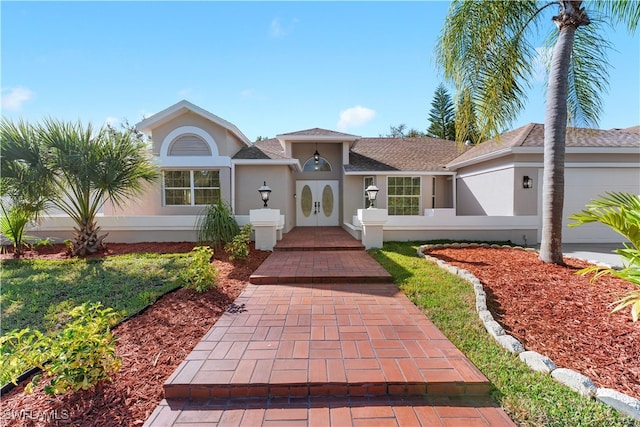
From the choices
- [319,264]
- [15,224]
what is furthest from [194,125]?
[319,264]

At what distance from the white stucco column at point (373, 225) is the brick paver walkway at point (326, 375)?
4765 mm

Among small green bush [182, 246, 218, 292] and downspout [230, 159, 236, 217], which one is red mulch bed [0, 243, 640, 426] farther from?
downspout [230, 159, 236, 217]

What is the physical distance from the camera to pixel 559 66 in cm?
695

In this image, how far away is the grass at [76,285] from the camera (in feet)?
16.7

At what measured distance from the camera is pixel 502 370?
127 inches

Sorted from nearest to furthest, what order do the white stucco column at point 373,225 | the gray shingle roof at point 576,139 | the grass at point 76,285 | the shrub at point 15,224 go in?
the grass at point 76,285 < the shrub at point 15,224 < the white stucco column at point 373,225 < the gray shingle roof at point 576,139

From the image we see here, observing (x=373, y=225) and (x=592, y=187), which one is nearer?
(x=373, y=225)

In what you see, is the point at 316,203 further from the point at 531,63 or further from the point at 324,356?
the point at 324,356

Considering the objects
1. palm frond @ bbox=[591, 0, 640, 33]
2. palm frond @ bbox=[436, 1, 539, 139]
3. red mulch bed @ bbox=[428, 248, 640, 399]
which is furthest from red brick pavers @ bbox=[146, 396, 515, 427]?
palm frond @ bbox=[591, 0, 640, 33]

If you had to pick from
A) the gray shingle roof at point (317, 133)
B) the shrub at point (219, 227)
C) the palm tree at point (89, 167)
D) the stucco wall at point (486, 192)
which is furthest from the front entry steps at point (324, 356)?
the gray shingle roof at point (317, 133)

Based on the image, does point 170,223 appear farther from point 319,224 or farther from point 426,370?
point 426,370

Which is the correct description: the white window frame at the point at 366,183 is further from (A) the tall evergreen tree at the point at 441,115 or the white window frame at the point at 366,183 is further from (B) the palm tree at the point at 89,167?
A: (A) the tall evergreen tree at the point at 441,115

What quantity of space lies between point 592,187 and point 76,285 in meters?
16.2

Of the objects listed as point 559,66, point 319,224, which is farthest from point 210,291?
point 319,224
